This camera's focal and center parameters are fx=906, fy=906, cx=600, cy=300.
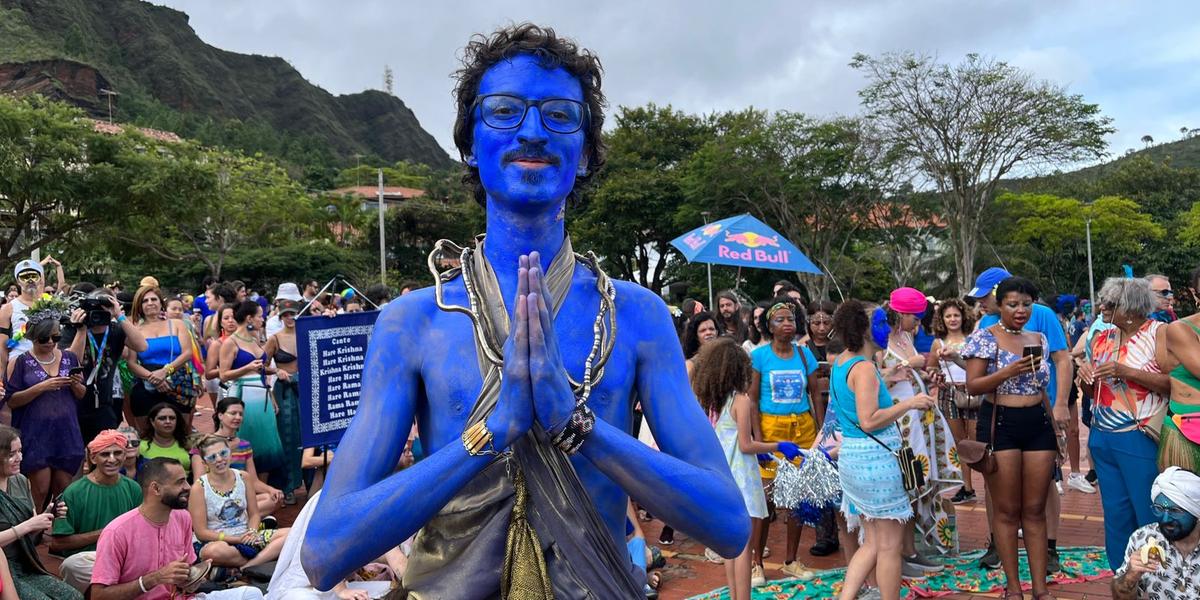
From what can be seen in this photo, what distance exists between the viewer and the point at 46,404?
246 inches

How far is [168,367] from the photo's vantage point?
274 inches

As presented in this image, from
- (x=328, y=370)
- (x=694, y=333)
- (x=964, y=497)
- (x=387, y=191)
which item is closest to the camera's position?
(x=328, y=370)

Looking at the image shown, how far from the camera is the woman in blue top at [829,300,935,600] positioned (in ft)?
15.8

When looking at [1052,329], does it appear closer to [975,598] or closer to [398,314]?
[975,598]

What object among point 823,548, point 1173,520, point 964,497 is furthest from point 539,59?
point 964,497

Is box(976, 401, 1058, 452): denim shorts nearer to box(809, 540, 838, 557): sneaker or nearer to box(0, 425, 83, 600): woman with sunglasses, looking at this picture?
box(809, 540, 838, 557): sneaker

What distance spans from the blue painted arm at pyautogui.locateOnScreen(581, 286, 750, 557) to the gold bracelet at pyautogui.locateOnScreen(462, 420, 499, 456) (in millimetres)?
140

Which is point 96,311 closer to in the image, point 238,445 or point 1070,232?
point 238,445

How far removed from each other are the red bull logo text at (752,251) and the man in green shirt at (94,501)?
7110 mm

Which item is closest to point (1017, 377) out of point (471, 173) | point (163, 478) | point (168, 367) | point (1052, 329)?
point (1052, 329)

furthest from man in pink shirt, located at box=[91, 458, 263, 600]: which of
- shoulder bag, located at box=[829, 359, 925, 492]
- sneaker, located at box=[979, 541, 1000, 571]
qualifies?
sneaker, located at box=[979, 541, 1000, 571]

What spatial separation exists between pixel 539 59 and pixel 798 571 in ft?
17.0

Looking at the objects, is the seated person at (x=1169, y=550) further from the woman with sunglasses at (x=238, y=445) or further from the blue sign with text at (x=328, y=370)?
the woman with sunglasses at (x=238, y=445)

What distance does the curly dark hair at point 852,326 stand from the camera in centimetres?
503
